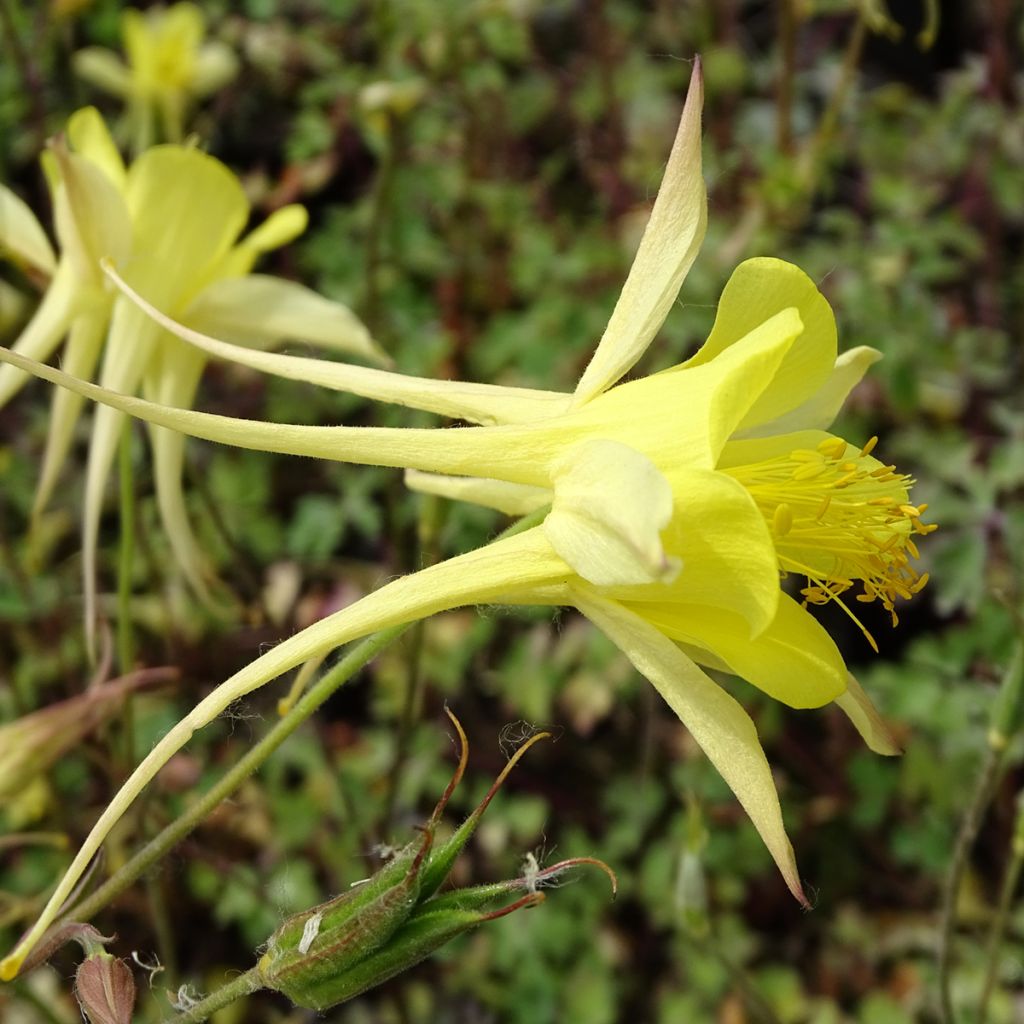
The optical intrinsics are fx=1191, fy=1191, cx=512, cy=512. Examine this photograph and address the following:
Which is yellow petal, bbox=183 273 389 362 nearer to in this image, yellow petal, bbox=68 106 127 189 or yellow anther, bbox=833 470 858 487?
yellow petal, bbox=68 106 127 189

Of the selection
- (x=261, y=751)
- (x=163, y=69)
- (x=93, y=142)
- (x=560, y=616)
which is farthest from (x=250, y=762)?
(x=163, y=69)

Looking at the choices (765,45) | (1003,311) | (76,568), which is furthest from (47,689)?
(765,45)

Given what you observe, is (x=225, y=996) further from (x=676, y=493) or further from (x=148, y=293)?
(x=148, y=293)

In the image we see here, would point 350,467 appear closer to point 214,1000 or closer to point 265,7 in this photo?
point 265,7

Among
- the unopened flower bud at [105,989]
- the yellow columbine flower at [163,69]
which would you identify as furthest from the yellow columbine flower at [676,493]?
the yellow columbine flower at [163,69]

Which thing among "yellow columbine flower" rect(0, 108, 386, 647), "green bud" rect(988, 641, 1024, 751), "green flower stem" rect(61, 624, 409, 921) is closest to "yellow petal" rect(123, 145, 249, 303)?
"yellow columbine flower" rect(0, 108, 386, 647)

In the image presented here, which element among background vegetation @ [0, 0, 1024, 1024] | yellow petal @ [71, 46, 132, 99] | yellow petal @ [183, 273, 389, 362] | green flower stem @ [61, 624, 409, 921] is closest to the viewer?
green flower stem @ [61, 624, 409, 921]
